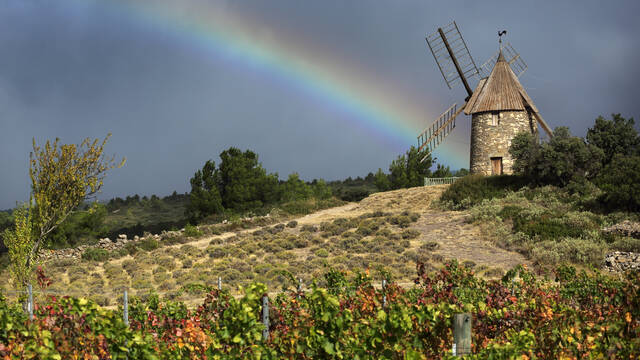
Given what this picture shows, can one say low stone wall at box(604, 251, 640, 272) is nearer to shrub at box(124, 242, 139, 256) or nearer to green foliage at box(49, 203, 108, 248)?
shrub at box(124, 242, 139, 256)

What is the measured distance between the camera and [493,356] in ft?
18.0

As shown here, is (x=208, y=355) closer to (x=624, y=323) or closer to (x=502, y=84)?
(x=624, y=323)

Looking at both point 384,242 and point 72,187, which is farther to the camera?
point 384,242

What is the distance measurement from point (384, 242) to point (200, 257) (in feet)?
31.8

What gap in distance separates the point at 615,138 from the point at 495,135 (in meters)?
7.84

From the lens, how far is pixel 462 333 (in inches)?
227

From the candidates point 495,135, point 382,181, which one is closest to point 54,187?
point 495,135

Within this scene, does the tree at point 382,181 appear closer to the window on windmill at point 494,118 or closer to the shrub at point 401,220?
the window on windmill at point 494,118

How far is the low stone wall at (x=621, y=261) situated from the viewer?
18.7m

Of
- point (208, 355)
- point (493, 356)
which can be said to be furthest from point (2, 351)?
point (493, 356)

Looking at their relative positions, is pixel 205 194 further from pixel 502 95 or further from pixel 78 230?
pixel 502 95

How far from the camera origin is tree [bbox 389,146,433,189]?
46.3 metres

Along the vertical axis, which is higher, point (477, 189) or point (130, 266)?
point (477, 189)

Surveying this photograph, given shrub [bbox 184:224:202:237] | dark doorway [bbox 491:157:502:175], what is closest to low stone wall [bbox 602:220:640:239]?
dark doorway [bbox 491:157:502:175]
